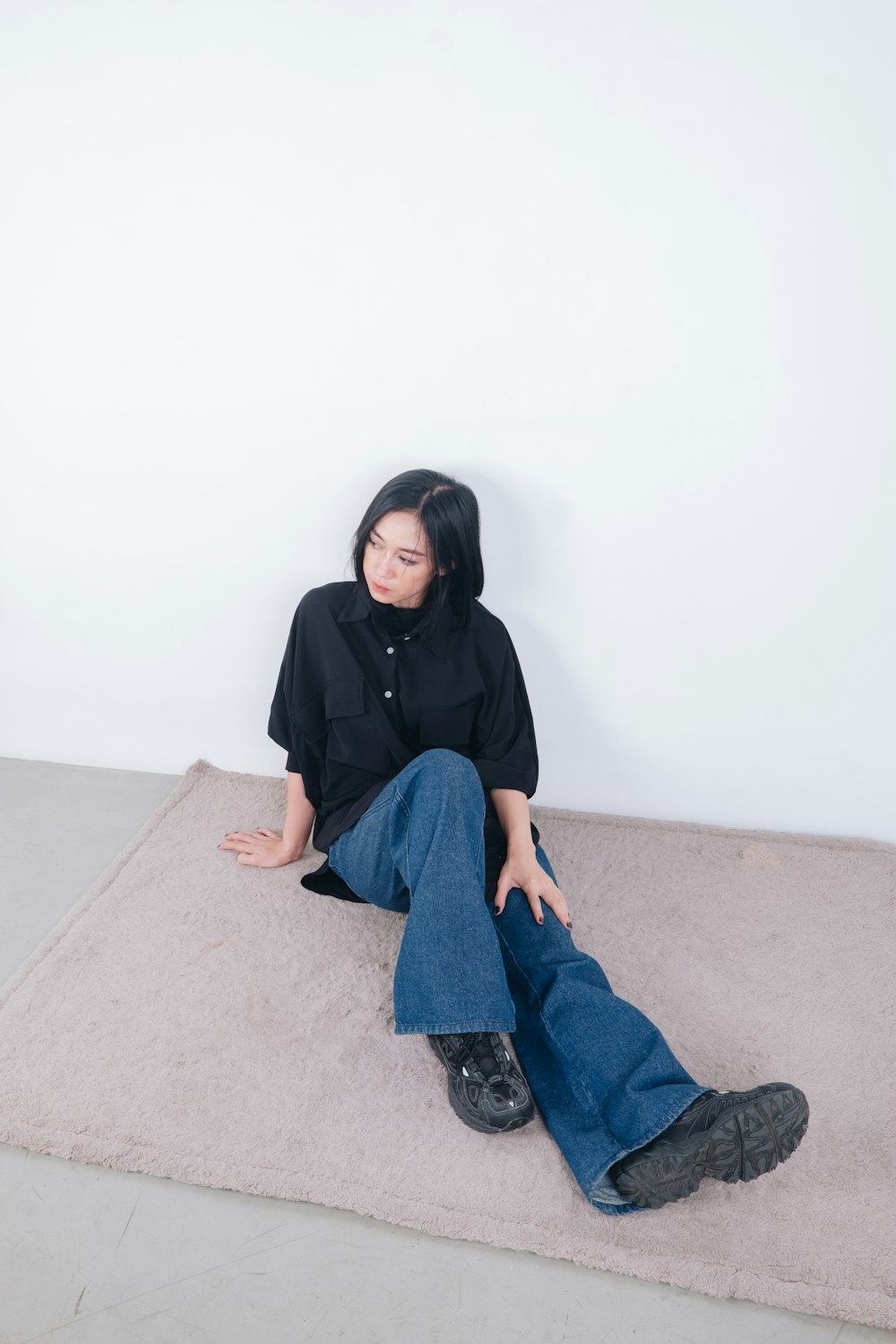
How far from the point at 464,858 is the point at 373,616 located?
485 mm

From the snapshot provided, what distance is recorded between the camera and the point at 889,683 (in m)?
1.76

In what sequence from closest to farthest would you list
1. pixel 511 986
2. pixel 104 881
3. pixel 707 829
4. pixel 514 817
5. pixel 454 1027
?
1. pixel 454 1027
2. pixel 511 986
3. pixel 514 817
4. pixel 104 881
5. pixel 707 829

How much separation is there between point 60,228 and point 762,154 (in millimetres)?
1225

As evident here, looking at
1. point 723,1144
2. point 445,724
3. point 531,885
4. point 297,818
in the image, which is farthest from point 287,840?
point 723,1144

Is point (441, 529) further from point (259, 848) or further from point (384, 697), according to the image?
point (259, 848)

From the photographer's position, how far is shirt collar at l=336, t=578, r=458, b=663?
5.15 ft

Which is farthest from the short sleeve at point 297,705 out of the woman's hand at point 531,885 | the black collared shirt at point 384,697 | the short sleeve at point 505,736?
the woman's hand at point 531,885

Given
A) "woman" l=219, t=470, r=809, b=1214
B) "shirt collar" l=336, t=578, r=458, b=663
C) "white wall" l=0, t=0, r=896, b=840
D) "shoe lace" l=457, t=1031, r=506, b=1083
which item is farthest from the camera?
"shirt collar" l=336, t=578, r=458, b=663

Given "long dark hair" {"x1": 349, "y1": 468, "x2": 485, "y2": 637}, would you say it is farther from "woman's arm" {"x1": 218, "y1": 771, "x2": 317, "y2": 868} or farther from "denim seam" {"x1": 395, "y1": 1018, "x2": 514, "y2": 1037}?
"denim seam" {"x1": 395, "y1": 1018, "x2": 514, "y2": 1037}

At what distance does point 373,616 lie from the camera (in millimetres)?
1576

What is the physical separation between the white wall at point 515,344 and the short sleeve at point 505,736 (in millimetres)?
202

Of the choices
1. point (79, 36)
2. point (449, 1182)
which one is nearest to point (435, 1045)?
point (449, 1182)

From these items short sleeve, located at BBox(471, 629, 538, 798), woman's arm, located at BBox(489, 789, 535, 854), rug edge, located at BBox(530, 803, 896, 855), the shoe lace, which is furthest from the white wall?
the shoe lace

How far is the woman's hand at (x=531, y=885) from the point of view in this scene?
144 centimetres
